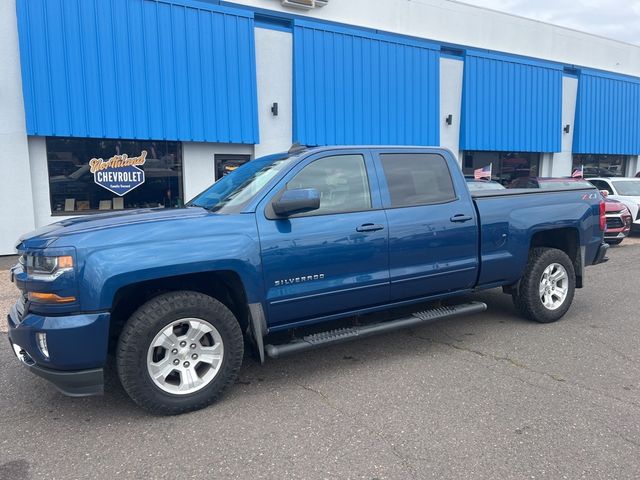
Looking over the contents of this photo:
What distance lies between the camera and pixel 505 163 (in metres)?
17.5

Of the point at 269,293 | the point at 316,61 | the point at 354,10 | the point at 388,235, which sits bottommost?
the point at 269,293

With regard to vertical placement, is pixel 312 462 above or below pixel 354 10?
below

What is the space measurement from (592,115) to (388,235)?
63.6 feet

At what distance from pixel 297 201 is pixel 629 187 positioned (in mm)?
12497

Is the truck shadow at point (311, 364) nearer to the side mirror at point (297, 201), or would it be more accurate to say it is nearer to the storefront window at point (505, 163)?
the side mirror at point (297, 201)

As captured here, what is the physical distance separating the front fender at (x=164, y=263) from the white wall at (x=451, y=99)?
13.1 meters

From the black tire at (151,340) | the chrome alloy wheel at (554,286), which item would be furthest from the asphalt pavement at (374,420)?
the chrome alloy wheel at (554,286)

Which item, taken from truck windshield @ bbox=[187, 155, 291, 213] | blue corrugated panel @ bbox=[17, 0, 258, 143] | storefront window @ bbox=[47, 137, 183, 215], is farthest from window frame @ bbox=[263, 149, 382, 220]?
storefront window @ bbox=[47, 137, 183, 215]

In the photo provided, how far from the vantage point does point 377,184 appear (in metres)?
4.22

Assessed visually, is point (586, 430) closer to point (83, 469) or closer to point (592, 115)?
point (83, 469)

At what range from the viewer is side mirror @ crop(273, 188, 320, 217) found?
3506 mm

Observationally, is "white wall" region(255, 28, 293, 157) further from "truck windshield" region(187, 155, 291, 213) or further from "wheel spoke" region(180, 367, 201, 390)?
"wheel spoke" region(180, 367, 201, 390)

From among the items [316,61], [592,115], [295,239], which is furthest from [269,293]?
[592,115]

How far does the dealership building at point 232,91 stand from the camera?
377 inches
